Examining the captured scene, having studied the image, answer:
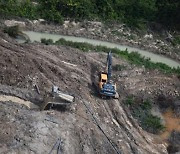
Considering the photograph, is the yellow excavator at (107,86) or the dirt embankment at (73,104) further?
the yellow excavator at (107,86)

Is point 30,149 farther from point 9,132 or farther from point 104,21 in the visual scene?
point 104,21

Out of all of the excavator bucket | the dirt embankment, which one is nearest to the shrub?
the dirt embankment

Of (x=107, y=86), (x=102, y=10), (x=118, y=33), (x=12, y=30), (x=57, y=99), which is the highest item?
(x=102, y=10)

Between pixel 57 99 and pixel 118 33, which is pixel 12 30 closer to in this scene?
pixel 118 33

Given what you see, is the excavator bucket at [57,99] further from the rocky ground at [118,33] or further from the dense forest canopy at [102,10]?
the dense forest canopy at [102,10]

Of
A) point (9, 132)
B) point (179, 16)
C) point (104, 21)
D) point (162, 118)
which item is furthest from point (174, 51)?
point (9, 132)

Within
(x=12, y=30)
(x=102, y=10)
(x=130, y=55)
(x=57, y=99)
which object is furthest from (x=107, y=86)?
(x=102, y=10)

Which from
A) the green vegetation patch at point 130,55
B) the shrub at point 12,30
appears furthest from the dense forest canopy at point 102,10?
the green vegetation patch at point 130,55
